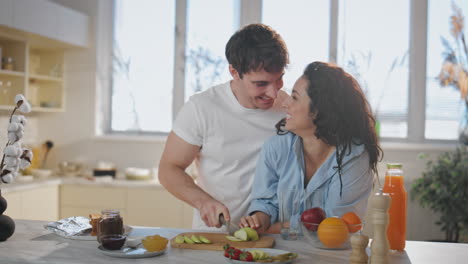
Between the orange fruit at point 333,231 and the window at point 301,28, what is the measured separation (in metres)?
3.13

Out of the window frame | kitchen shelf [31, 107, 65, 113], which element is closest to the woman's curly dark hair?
the window frame

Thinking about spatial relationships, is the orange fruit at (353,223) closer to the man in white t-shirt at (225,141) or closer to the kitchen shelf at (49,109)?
the man in white t-shirt at (225,141)

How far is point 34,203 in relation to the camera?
4.03 metres

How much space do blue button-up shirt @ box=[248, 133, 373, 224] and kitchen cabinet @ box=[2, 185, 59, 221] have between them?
2.32 metres

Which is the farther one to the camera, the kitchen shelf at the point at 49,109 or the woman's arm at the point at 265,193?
the kitchen shelf at the point at 49,109

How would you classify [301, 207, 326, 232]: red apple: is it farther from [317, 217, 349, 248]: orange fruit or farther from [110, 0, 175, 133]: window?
[110, 0, 175, 133]: window

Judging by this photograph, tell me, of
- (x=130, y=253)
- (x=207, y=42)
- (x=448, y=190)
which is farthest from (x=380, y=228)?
(x=207, y=42)

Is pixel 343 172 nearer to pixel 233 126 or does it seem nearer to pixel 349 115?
pixel 349 115

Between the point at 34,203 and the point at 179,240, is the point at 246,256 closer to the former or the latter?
the point at 179,240

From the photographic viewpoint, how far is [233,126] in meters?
2.35

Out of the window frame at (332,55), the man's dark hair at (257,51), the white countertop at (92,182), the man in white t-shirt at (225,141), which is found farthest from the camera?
the window frame at (332,55)

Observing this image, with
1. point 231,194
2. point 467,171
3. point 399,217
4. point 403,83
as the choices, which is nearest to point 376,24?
point 403,83

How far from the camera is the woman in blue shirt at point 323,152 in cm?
Result: 194

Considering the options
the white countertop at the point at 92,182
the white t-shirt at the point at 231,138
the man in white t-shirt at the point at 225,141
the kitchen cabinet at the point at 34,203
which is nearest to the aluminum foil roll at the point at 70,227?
the man in white t-shirt at the point at 225,141
